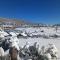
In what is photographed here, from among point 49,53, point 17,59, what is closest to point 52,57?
point 49,53

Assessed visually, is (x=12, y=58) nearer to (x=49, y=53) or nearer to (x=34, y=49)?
(x=34, y=49)

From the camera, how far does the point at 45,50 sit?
282 inches

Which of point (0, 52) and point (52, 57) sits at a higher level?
point (0, 52)

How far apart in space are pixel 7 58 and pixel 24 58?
92cm

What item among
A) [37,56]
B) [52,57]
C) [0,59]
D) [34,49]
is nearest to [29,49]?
Result: [34,49]

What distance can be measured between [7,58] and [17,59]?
47cm

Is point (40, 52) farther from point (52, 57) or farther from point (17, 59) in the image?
point (17, 59)

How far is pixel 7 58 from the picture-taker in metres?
6.11

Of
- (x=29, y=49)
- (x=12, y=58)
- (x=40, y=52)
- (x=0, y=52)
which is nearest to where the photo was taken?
(x=12, y=58)

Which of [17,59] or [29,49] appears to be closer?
[17,59]

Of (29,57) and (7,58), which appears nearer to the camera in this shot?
(7,58)

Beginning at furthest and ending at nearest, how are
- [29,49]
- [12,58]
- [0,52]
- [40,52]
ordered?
[29,49], [40,52], [0,52], [12,58]

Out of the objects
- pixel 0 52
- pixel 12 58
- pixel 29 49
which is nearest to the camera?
pixel 12 58

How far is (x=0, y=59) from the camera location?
6188mm
